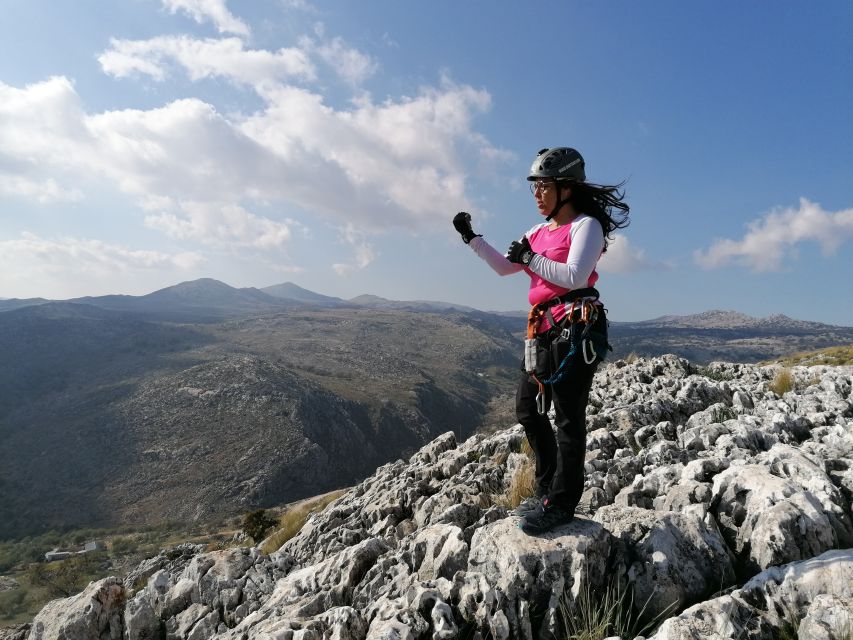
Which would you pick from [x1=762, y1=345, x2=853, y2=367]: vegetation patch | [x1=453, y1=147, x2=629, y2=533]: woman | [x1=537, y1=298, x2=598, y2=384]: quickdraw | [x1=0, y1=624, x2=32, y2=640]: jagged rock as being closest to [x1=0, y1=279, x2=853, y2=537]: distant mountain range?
[x1=0, y1=624, x2=32, y2=640]: jagged rock

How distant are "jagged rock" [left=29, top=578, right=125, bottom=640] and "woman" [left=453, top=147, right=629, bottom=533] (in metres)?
5.45

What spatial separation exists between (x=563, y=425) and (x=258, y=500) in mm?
69682

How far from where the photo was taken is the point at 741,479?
4.65 meters

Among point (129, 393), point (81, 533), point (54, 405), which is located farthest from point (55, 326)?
point (81, 533)

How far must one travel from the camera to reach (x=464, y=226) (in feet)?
14.5

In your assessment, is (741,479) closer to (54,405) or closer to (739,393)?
(739,393)

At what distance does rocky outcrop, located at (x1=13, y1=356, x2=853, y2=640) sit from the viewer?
11.2ft

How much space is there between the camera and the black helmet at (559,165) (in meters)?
4.18

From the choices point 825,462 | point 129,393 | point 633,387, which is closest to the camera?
point 825,462

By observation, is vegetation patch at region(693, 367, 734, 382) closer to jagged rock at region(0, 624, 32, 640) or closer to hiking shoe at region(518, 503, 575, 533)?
hiking shoe at region(518, 503, 575, 533)

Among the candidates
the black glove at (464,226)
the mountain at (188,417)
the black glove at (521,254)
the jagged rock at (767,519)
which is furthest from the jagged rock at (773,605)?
the mountain at (188,417)

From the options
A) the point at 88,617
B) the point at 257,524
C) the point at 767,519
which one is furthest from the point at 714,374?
the point at 257,524

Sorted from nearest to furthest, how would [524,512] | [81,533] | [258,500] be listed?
[524,512]
[81,533]
[258,500]

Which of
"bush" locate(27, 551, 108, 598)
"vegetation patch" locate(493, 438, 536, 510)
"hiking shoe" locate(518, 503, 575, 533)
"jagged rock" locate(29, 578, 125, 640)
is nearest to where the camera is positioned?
"hiking shoe" locate(518, 503, 575, 533)
